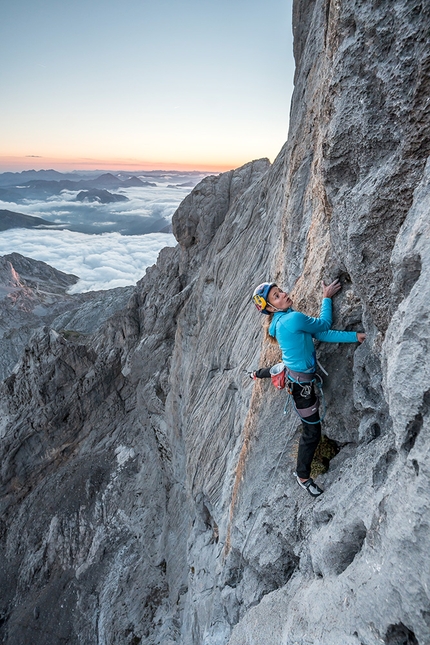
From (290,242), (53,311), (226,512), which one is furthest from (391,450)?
(53,311)

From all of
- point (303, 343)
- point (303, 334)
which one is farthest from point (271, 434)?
point (303, 334)

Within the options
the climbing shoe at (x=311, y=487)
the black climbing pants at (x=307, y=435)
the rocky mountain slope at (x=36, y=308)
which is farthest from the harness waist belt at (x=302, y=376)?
the rocky mountain slope at (x=36, y=308)

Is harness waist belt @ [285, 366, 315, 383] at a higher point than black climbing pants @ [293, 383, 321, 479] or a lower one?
higher

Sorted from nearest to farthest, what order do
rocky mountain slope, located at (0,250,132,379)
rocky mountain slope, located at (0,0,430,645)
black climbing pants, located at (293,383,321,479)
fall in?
rocky mountain slope, located at (0,0,430,645) → black climbing pants, located at (293,383,321,479) → rocky mountain slope, located at (0,250,132,379)

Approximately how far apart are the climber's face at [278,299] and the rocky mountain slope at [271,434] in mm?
886

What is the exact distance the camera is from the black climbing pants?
24.9ft

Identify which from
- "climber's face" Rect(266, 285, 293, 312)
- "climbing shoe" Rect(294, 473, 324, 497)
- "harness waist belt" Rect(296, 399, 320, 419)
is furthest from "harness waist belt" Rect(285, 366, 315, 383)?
"climbing shoe" Rect(294, 473, 324, 497)

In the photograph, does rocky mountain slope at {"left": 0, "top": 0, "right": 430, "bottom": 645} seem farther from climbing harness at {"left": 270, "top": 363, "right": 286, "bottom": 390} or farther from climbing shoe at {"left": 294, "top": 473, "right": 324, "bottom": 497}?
climbing harness at {"left": 270, "top": 363, "right": 286, "bottom": 390}

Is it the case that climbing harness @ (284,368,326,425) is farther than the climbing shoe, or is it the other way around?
the climbing shoe

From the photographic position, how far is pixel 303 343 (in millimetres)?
7227

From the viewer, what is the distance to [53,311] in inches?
4382

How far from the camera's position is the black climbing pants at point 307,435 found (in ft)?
24.9

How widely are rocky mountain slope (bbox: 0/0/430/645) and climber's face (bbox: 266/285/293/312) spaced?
89 cm

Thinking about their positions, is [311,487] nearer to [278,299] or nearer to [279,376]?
[279,376]
